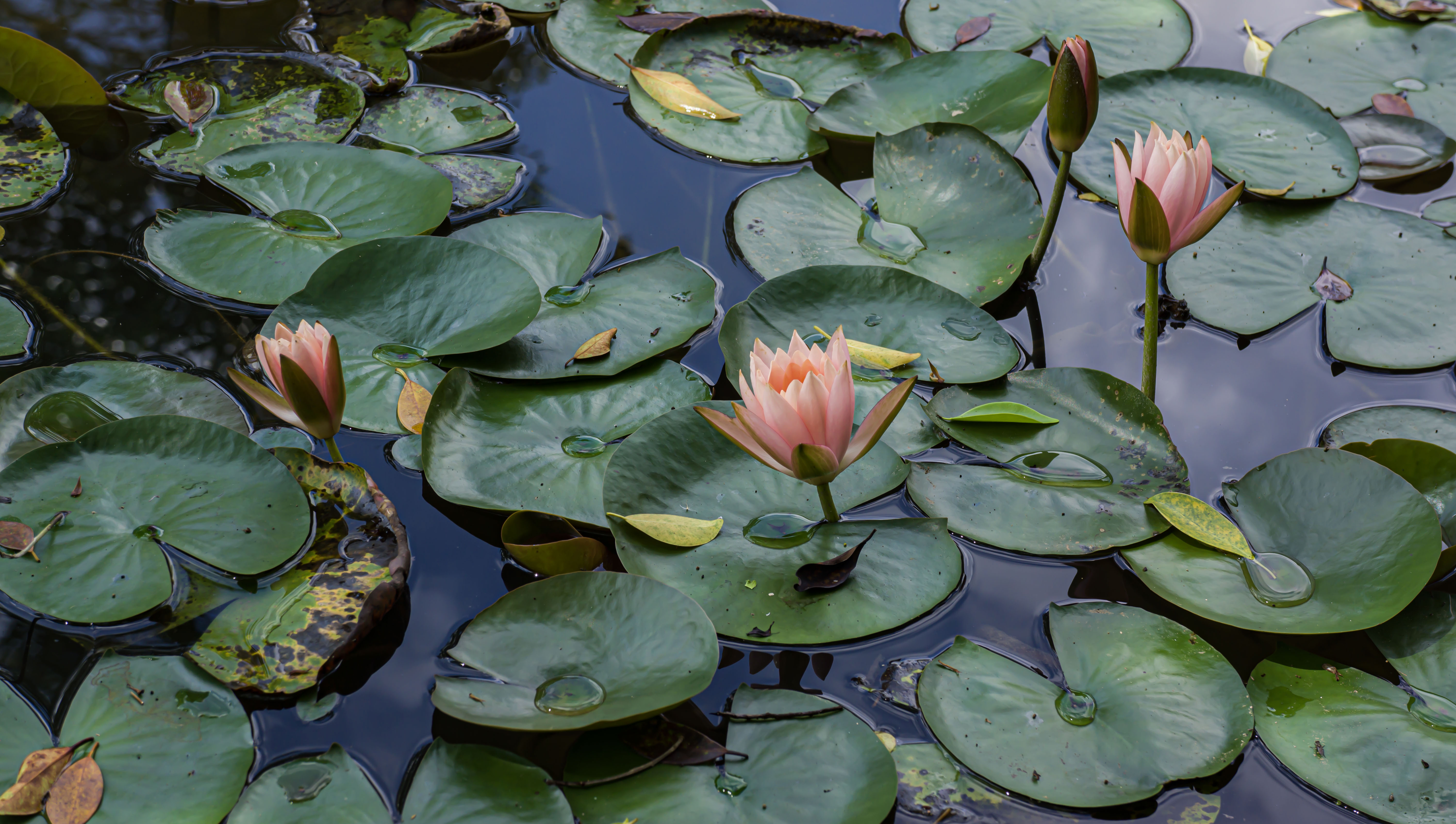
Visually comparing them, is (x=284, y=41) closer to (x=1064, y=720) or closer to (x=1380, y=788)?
(x=1064, y=720)

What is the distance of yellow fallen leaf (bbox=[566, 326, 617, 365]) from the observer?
186 cm

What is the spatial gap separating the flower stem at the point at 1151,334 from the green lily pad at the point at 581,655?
1107mm

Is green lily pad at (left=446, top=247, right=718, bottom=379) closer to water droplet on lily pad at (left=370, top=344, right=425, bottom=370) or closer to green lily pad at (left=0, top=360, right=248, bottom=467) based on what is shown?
water droplet on lily pad at (left=370, top=344, right=425, bottom=370)

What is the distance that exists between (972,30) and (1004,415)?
1.69m

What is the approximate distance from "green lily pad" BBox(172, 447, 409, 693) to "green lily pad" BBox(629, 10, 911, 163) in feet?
4.57

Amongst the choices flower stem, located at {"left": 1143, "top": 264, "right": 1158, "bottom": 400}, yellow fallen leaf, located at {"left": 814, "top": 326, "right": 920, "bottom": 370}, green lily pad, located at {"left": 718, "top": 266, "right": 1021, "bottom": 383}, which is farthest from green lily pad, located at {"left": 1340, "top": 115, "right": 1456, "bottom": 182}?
yellow fallen leaf, located at {"left": 814, "top": 326, "right": 920, "bottom": 370}

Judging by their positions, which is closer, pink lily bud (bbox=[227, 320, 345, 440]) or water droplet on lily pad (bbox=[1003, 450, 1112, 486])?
pink lily bud (bbox=[227, 320, 345, 440])

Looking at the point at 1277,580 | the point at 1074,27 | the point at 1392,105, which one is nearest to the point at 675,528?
the point at 1277,580

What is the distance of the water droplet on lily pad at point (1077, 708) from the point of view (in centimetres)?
139

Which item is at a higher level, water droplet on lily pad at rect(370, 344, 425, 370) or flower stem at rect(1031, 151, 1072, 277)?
flower stem at rect(1031, 151, 1072, 277)

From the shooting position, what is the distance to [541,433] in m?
1.75

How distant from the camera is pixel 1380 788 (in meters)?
1.34

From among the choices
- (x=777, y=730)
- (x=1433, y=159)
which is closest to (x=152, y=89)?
(x=777, y=730)

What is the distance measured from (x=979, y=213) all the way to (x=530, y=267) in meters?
1.14
